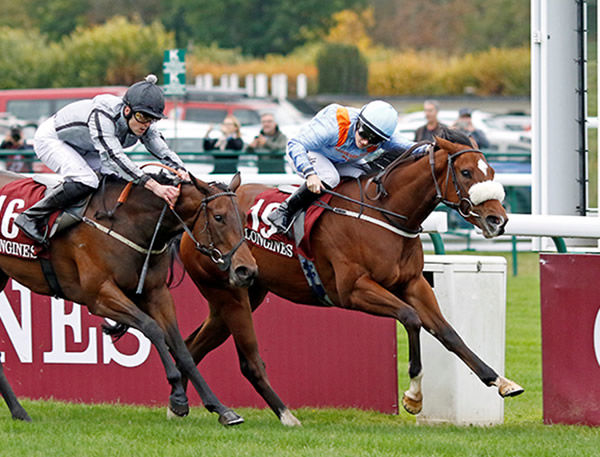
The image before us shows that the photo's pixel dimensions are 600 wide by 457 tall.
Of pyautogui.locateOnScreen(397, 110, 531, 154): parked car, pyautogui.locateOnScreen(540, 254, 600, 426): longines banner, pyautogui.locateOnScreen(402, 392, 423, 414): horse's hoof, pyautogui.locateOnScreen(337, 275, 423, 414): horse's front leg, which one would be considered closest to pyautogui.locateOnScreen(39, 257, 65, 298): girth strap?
pyautogui.locateOnScreen(337, 275, 423, 414): horse's front leg

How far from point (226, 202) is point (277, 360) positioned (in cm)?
173

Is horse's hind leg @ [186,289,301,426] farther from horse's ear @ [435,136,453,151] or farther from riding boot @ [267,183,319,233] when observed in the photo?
horse's ear @ [435,136,453,151]

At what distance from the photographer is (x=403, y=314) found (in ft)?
23.8

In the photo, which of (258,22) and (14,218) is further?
(258,22)

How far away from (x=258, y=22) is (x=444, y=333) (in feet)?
201

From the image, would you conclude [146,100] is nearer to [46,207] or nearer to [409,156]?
[46,207]

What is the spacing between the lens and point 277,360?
340 inches

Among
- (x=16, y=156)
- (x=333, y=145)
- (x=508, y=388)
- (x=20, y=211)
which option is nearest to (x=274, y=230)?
(x=333, y=145)

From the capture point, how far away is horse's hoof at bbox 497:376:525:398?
22.9ft

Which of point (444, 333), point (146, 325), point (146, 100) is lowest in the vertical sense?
point (444, 333)

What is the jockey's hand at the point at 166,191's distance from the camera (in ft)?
23.9

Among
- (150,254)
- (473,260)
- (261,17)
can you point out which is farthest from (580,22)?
(261,17)

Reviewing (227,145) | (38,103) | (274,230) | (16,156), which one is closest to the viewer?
(274,230)

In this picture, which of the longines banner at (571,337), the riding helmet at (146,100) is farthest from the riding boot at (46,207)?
the longines banner at (571,337)
